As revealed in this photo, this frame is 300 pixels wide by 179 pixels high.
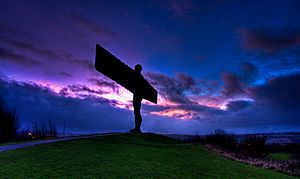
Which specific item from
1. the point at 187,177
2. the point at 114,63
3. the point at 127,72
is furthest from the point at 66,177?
the point at 127,72

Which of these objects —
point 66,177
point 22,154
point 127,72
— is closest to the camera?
point 66,177

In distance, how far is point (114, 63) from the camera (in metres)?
13.1

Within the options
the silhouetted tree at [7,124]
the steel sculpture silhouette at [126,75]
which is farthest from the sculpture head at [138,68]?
the silhouetted tree at [7,124]

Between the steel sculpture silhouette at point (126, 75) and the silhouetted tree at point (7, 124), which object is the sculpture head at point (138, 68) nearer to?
the steel sculpture silhouette at point (126, 75)

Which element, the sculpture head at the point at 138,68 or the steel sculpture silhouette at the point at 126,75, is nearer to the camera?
the steel sculpture silhouette at the point at 126,75

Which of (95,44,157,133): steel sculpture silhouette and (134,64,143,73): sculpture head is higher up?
(134,64,143,73): sculpture head

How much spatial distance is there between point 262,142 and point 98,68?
1149cm

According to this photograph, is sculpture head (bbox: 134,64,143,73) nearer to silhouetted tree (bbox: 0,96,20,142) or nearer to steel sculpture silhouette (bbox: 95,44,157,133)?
steel sculpture silhouette (bbox: 95,44,157,133)

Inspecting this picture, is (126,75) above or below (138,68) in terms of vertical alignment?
below

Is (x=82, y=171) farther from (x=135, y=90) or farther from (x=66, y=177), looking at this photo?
(x=135, y=90)

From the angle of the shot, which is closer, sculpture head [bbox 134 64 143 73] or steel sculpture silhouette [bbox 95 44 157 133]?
steel sculpture silhouette [bbox 95 44 157 133]

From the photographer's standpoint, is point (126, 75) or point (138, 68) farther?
point (138, 68)

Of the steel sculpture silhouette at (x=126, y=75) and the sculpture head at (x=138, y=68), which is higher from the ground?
the sculpture head at (x=138, y=68)

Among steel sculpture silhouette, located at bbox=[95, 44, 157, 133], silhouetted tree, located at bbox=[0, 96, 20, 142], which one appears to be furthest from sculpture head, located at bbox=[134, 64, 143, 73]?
silhouetted tree, located at bbox=[0, 96, 20, 142]
